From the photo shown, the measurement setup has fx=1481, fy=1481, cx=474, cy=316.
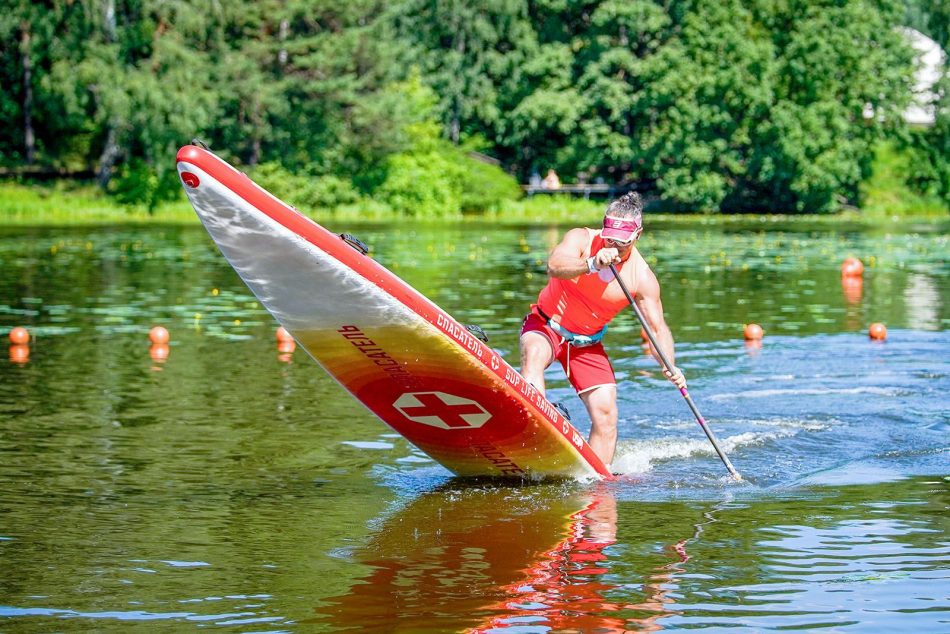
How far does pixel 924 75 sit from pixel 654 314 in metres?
71.1

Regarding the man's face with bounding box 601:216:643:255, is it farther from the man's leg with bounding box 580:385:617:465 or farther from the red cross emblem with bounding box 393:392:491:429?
the red cross emblem with bounding box 393:392:491:429

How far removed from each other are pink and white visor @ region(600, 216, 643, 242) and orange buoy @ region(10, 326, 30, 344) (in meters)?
10.2

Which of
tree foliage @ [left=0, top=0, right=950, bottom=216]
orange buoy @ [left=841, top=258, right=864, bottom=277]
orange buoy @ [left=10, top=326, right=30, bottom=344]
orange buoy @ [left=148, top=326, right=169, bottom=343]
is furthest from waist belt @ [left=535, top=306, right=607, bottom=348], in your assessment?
tree foliage @ [left=0, top=0, right=950, bottom=216]

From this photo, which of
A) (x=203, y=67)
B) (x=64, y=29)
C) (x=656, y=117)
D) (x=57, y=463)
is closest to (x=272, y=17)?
(x=203, y=67)

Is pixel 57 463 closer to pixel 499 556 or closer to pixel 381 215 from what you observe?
pixel 499 556

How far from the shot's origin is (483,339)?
1042 centimetres

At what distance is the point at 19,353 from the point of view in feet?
56.6

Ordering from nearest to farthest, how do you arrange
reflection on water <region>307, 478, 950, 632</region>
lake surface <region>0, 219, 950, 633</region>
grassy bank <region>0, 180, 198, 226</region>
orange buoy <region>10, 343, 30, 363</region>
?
reflection on water <region>307, 478, 950, 632</region> → lake surface <region>0, 219, 950, 633</region> → orange buoy <region>10, 343, 30, 363</region> → grassy bank <region>0, 180, 198, 226</region>

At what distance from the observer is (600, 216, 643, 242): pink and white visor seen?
394 inches

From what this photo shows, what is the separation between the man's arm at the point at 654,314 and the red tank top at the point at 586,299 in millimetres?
73

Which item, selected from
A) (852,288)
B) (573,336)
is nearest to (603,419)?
(573,336)

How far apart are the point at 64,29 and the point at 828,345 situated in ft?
145

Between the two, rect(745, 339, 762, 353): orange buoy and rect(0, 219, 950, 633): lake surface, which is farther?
rect(745, 339, 762, 353): orange buoy

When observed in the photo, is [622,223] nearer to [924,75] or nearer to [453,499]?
[453,499]
